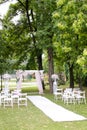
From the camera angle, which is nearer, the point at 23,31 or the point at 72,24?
the point at 72,24

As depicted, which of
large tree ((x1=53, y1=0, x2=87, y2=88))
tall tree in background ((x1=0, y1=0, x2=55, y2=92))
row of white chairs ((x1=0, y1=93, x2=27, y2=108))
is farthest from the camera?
tall tree in background ((x1=0, y1=0, x2=55, y2=92))

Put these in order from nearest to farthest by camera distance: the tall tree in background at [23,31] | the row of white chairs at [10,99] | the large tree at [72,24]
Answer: the large tree at [72,24]
the row of white chairs at [10,99]
the tall tree in background at [23,31]

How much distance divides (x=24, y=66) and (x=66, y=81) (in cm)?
1380

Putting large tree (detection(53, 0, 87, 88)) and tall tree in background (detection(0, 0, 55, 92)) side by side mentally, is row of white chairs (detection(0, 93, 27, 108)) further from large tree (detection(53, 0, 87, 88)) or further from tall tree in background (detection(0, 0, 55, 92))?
tall tree in background (detection(0, 0, 55, 92))

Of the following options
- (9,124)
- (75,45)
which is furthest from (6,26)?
(9,124)

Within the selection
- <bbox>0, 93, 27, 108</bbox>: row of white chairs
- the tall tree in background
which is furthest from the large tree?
the tall tree in background

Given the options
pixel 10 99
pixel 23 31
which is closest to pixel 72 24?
pixel 10 99

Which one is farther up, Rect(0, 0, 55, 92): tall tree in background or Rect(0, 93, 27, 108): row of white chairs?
Rect(0, 0, 55, 92): tall tree in background

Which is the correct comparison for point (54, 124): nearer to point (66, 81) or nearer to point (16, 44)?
point (16, 44)

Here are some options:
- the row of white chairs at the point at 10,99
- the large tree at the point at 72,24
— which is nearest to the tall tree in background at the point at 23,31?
the large tree at the point at 72,24

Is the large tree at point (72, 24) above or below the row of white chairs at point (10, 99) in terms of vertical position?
above

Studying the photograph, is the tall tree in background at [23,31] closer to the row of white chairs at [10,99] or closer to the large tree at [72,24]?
the large tree at [72,24]

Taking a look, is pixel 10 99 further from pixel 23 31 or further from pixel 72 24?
pixel 23 31

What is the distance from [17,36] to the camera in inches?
1438
